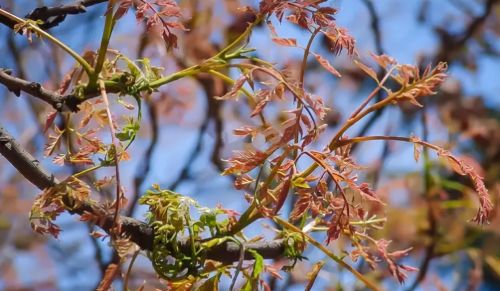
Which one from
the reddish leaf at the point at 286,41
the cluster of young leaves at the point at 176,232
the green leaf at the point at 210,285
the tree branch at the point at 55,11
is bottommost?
the green leaf at the point at 210,285

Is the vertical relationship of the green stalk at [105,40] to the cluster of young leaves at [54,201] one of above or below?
above

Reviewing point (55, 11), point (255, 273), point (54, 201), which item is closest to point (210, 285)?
point (255, 273)

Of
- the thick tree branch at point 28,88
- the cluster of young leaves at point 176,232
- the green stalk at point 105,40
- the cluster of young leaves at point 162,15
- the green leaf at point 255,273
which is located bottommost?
the green leaf at point 255,273

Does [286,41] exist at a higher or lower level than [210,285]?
higher

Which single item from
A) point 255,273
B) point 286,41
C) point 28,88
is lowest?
point 255,273

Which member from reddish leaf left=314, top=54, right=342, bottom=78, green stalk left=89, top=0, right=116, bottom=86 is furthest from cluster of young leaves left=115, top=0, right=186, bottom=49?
reddish leaf left=314, top=54, right=342, bottom=78

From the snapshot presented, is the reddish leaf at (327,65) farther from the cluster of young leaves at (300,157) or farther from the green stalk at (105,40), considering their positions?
the green stalk at (105,40)

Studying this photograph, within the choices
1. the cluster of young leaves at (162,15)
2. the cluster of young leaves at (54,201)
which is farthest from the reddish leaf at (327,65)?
the cluster of young leaves at (54,201)

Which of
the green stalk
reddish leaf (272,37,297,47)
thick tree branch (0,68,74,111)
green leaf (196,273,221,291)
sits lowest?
green leaf (196,273,221,291)

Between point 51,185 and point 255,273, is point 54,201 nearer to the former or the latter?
point 51,185

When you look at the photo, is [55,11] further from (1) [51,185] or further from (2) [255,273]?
(2) [255,273]

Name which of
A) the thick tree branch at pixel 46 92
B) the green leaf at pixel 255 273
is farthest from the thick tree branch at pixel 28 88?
the green leaf at pixel 255 273

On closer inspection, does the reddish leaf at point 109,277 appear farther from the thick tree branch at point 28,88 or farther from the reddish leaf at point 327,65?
the reddish leaf at point 327,65

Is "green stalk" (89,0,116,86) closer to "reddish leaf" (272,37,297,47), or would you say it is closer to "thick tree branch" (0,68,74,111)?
"thick tree branch" (0,68,74,111)
